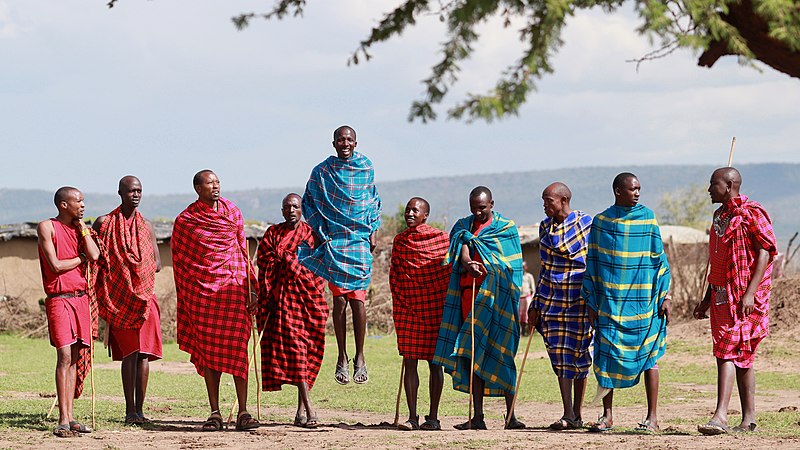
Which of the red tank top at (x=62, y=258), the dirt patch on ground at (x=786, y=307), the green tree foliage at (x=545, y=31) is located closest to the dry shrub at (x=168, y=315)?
the dirt patch on ground at (x=786, y=307)

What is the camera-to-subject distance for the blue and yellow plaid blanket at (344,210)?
1108 centimetres

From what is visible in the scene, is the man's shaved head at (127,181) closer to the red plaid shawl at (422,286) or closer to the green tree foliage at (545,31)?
the red plaid shawl at (422,286)

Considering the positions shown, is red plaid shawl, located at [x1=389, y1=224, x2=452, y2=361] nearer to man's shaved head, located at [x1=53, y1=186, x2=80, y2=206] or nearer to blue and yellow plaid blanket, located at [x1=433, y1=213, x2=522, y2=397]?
blue and yellow plaid blanket, located at [x1=433, y1=213, x2=522, y2=397]

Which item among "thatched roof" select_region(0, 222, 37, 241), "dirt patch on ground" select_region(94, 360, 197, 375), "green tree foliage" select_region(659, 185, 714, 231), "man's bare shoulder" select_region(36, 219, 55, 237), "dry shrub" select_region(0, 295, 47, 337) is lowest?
"dirt patch on ground" select_region(94, 360, 197, 375)

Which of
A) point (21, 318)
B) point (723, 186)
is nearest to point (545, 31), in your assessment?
point (723, 186)

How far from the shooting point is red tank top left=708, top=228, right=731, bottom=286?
958cm

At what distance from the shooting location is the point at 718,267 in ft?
31.6

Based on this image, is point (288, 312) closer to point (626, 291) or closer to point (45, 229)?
point (45, 229)

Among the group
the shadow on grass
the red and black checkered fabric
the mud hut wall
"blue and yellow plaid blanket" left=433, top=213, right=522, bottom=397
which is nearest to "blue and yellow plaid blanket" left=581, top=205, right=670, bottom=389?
the red and black checkered fabric

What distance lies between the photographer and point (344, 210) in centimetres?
1112

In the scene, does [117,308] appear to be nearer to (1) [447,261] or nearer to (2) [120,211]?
(2) [120,211]

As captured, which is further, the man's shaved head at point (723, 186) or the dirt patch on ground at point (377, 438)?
the man's shaved head at point (723, 186)

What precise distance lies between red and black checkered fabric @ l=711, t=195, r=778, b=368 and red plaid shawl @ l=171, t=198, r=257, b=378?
13.1 feet

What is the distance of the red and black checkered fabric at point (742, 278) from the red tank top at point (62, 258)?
5221mm
